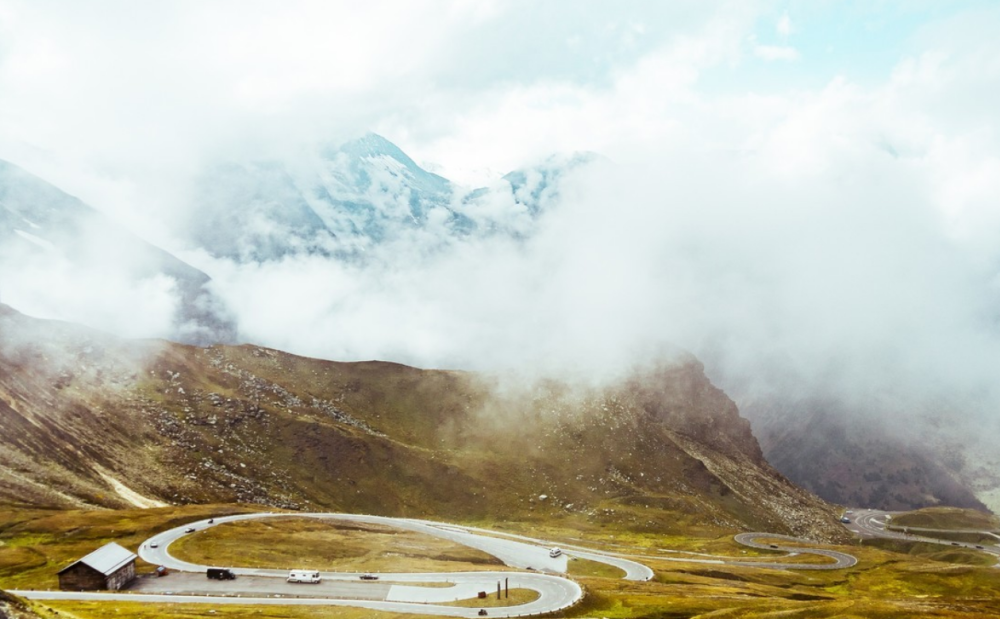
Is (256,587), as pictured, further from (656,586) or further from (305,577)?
(656,586)

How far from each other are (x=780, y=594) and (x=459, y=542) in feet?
234

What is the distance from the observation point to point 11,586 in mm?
111625

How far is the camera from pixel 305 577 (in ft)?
366

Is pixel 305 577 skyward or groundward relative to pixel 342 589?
skyward

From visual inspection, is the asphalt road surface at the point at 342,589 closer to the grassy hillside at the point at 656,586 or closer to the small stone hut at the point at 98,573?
the small stone hut at the point at 98,573

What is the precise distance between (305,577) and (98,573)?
31.3 metres

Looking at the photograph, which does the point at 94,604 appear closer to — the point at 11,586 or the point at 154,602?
the point at 154,602

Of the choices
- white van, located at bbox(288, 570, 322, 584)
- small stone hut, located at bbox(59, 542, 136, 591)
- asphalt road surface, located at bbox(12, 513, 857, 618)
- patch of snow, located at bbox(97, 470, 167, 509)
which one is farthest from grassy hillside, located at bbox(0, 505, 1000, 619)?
patch of snow, located at bbox(97, 470, 167, 509)

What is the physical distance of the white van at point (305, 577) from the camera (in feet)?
365

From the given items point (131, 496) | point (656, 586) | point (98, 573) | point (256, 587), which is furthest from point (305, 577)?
point (131, 496)

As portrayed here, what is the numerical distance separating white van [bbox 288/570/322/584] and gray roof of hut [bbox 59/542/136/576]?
26.6 meters

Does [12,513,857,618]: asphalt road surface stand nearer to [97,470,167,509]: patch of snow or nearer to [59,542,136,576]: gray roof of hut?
[59,542,136,576]: gray roof of hut

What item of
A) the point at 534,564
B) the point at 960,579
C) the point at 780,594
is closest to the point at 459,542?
the point at 534,564

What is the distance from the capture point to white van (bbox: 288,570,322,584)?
111 m
